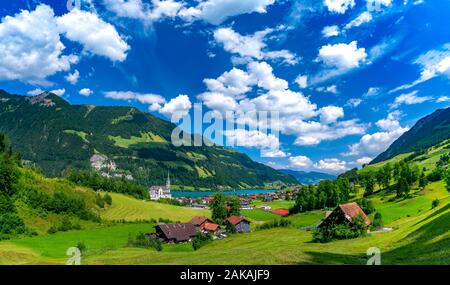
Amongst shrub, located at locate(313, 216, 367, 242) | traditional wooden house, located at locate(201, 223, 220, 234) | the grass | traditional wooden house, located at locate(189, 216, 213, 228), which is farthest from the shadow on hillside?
the grass

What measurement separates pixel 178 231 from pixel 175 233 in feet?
6.39

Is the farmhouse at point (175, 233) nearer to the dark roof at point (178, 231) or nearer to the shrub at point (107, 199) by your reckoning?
the dark roof at point (178, 231)

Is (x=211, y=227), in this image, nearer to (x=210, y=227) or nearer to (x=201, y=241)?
(x=210, y=227)

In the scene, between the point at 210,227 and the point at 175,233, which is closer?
the point at 175,233

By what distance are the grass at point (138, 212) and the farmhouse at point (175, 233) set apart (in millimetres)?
37331

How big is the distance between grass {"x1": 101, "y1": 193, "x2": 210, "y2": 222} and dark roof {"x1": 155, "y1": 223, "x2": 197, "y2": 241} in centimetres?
3754

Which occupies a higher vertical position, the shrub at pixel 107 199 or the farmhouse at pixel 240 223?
the shrub at pixel 107 199

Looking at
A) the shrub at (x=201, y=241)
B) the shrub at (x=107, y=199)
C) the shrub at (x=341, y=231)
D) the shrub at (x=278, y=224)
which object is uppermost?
the shrub at (x=107, y=199)

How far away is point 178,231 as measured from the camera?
110 metres

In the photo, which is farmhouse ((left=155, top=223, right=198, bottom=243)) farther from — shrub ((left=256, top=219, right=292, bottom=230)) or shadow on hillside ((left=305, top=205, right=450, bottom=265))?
shadow on hillside ((left=305, top=205, right=450, bottom=265))

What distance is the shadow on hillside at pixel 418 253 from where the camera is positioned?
94.4ft

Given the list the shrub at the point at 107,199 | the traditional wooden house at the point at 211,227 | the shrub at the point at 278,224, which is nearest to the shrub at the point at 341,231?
A: the shrub at the point at 278,224

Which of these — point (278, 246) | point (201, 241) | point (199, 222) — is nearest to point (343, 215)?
point (278, 246)
